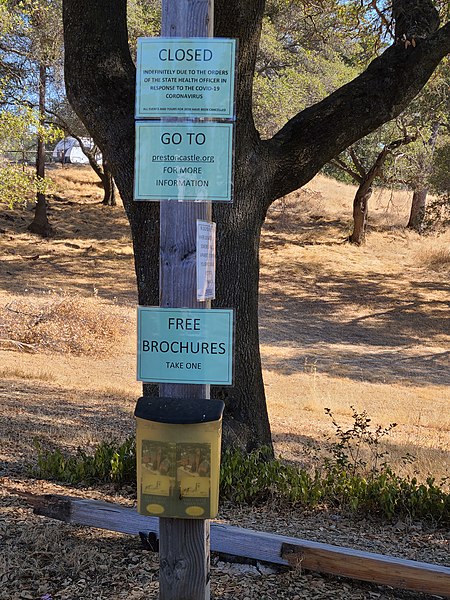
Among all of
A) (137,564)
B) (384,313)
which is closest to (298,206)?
(384,313)

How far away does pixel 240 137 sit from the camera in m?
5.64

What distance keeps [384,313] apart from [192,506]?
21.3 m

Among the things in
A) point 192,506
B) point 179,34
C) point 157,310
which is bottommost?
point 192,506

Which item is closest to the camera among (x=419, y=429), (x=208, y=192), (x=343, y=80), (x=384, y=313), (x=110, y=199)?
(x=208, y=192)

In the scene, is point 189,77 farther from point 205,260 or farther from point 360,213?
point 360,213

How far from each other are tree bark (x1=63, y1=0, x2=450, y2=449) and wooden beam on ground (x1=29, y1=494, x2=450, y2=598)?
5.74ft

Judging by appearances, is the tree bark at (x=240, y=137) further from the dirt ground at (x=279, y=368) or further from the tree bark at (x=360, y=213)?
the tree bark at (x=360, y=213)

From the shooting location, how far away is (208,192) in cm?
286

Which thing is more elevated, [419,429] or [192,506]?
[192,506]

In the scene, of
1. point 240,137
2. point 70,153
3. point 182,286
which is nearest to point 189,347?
point 182,286

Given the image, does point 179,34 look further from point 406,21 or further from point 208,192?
point 406,21

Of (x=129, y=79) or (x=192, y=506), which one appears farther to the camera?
(x=129, y=79)

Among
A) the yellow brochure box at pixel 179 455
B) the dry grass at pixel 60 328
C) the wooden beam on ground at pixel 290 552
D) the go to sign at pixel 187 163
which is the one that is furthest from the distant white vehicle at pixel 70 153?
the yellow brochure box at pixel 179 455

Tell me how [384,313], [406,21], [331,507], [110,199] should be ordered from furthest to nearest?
[110,199], [384,313], [406,21], [331,507]
